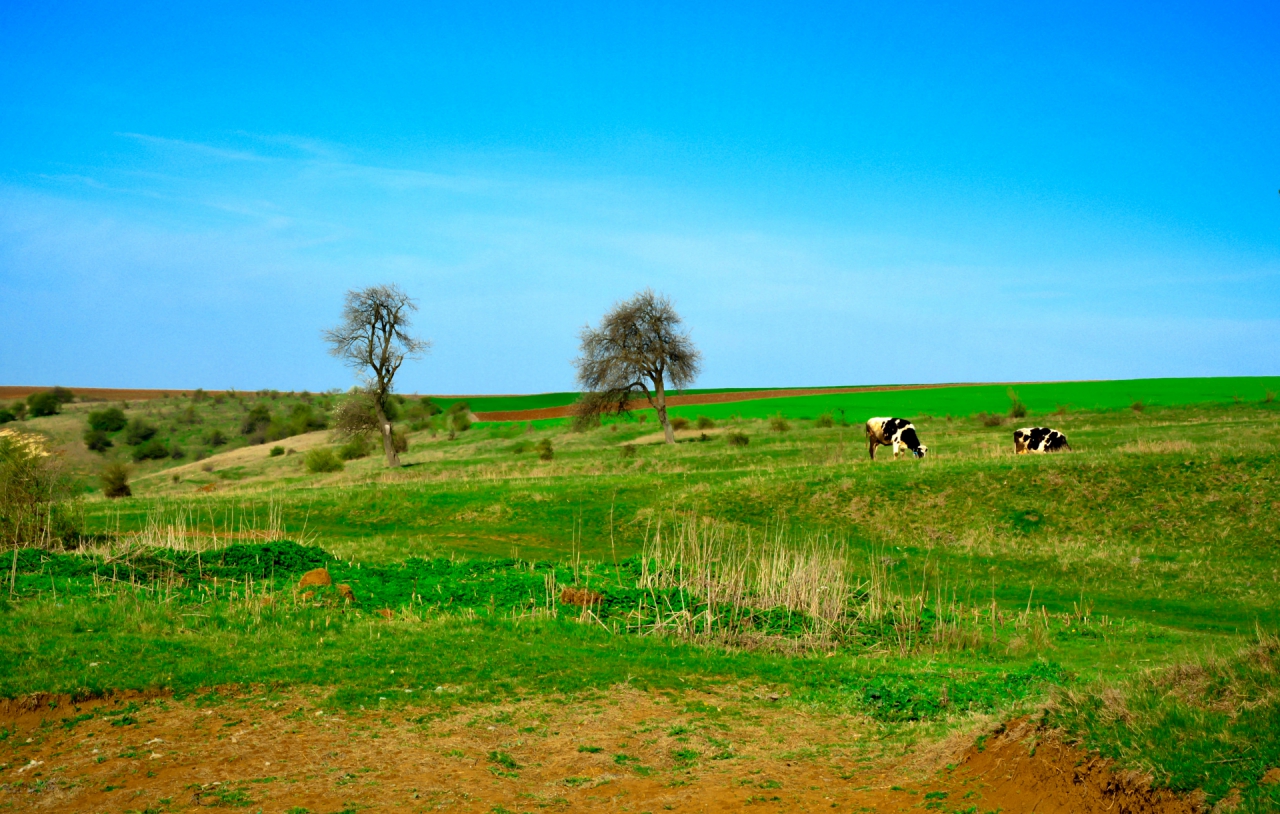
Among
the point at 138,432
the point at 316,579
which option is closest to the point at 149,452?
the point at 138,432

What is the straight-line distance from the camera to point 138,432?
243 feet

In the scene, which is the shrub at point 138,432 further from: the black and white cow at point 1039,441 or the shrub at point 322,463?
the black and white cow at point 1039,441

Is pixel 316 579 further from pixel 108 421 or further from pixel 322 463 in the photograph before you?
pixel 108 421

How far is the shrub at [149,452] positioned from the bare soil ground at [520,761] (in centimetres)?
6670

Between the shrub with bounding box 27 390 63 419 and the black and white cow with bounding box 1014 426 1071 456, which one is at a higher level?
the shrub with bounding box 27 390 63 419

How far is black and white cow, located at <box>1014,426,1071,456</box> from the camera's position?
1273 inches

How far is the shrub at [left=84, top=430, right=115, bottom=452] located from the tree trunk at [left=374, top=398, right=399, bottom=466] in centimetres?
3280

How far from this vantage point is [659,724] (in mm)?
9617

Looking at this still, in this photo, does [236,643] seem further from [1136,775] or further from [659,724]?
[1136,775]

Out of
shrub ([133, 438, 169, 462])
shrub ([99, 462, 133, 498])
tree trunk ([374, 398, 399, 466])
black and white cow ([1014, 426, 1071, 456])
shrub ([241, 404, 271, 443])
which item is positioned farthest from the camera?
shrub ([241, 404, 271, 443])

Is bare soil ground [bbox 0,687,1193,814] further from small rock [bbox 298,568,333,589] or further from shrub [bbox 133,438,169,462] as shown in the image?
shrub [bbox 133,438,169,462]

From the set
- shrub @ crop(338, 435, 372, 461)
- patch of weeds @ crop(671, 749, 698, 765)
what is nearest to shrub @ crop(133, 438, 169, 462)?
shrub @ crop(338, 435, 372, 461)

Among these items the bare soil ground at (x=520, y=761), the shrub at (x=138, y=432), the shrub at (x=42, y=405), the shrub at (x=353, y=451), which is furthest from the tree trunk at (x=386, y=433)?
the shrub at (x=42, y=405)

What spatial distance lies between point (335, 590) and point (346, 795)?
7.61 metres
